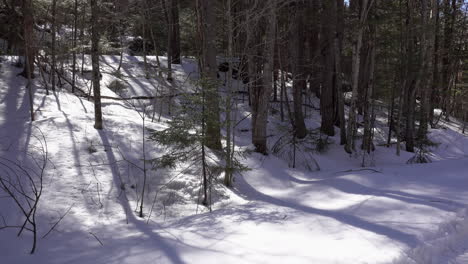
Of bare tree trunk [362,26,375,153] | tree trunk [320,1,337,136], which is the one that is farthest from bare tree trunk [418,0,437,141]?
tree trunk [320,1,337,136]

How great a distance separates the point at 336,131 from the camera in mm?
15633

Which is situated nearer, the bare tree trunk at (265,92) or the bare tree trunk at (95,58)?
the bare tree trunk at (95,58)

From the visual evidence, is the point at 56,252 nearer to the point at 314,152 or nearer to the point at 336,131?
the point at 314,152

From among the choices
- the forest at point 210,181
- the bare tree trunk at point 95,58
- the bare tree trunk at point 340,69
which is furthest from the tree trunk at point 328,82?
the bare tree trunk at point 95,58

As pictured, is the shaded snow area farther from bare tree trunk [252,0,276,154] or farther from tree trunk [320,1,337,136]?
tree trunk [320,1,337,136]

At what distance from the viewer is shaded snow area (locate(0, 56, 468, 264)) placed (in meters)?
4.18

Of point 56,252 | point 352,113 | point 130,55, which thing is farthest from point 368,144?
point 130,55

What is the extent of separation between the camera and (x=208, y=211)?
6.65 m

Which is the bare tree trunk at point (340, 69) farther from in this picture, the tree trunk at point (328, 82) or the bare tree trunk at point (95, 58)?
the bare tree trunk at point (95, 58)

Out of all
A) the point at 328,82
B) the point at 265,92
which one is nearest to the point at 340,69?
the point at 328,82

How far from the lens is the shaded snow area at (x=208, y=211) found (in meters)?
4.18

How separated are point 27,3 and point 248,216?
9571mm

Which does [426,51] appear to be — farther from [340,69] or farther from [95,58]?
[95,58]

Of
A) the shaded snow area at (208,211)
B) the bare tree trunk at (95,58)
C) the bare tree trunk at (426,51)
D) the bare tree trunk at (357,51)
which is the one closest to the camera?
the shaded snow area at (208,211)
